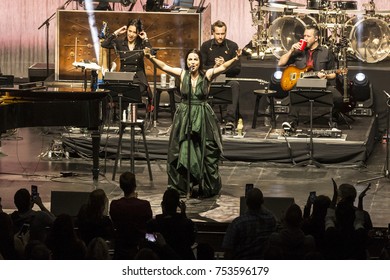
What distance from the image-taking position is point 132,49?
15.3m

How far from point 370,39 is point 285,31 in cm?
126

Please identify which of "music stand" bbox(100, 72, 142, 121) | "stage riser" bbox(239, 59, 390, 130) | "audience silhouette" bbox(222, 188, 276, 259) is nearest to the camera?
"audience silhouette" bbox(222, 188, 276, 259)

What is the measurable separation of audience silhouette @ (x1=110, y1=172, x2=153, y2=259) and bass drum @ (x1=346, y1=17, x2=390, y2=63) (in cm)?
809

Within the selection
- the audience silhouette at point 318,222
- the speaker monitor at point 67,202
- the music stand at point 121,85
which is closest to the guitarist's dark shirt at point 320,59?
the music stand at point 121,85

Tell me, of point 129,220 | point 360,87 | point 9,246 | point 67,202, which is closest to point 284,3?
point 360,87

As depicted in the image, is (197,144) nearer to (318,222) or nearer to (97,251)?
(318,222)

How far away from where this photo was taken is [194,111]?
1215 centimetres

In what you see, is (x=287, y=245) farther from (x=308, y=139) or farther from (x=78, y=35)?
(x=78, y=35)

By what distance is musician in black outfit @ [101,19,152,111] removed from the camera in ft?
49.8

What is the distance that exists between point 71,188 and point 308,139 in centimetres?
320

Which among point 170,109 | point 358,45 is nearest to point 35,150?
point 170,109

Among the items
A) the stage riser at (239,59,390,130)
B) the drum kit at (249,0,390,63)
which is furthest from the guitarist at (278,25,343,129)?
the drum kit at (249,0,390,63)

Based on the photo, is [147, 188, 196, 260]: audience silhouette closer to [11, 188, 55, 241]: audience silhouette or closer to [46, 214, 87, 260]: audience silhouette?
[46, 214, 87, 260]: audience silhouette

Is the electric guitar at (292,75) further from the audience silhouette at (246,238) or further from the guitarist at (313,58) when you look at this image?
the audience silhouette at (246,238)
